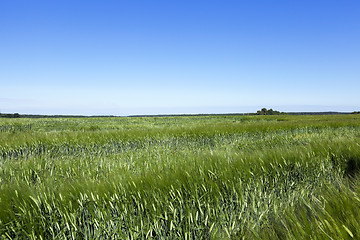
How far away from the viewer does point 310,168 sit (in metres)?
3.00

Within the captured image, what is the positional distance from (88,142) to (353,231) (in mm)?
8146

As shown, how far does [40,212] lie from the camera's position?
66.7 inches

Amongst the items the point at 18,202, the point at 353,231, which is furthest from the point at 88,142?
the point at 353,231

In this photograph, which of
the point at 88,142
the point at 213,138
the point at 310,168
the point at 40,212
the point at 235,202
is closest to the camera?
the point at 40,212

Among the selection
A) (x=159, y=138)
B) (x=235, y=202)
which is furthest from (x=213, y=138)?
(x=235, y=202)

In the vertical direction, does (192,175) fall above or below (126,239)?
above

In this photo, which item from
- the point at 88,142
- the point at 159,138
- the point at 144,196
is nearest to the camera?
the point at 144,196

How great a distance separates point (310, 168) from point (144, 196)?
2.38 m

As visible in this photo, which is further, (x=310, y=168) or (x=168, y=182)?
Answer: (x=310, y=168)

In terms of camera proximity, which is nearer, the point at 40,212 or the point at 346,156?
the point at 40,212

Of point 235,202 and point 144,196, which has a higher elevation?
point 144,196

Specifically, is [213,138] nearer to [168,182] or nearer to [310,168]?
[310,168]

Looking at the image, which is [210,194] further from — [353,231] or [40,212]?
[40,212]

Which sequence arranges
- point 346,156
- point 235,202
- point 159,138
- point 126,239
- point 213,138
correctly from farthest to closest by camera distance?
point 213,138, point 159,138, point 346,156, point 235,202, point 126,239
